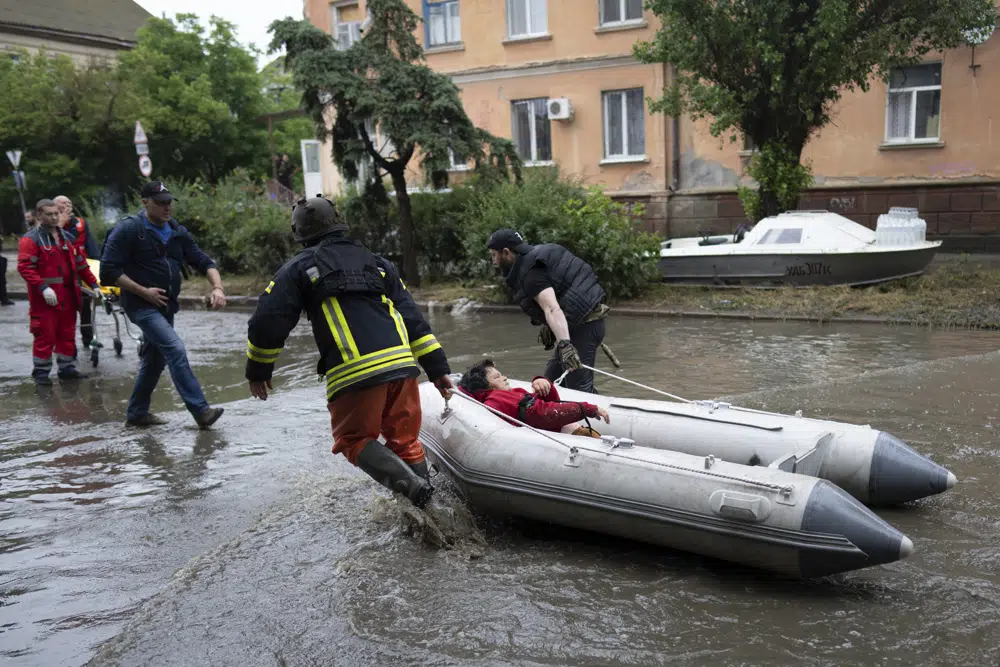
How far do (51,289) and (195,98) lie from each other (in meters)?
27.8

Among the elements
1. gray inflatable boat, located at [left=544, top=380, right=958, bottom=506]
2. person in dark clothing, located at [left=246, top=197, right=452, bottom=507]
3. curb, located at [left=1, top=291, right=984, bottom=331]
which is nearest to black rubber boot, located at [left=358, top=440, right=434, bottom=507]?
person in dark clothing, located at [left=246, top=197, right=452, bottom=507]

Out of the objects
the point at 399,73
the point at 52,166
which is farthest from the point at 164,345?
the point at 52,166

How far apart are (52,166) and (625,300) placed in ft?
88.0

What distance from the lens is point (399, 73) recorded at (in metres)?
14.9

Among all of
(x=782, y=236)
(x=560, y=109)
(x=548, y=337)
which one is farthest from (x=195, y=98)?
(x=548, y=337)

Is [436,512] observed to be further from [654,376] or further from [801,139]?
[801,139]

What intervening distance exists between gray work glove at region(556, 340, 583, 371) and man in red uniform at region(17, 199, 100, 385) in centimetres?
612

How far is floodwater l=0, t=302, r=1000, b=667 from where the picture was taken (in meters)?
3.78

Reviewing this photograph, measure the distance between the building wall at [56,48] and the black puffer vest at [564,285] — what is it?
1494 inches

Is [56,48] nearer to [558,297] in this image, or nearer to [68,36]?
[68,36]

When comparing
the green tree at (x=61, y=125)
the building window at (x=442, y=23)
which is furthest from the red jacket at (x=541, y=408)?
the green tree at (x=61, y=125)

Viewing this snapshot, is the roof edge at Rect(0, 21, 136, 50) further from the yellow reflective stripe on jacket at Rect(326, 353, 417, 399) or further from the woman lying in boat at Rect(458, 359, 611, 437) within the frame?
the yellow reflective stripe on jacket at Rect(326, 353, 417, 399)

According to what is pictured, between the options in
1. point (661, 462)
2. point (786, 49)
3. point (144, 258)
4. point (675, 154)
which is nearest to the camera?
point (661, 462)

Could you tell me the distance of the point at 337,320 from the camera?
4.57m
